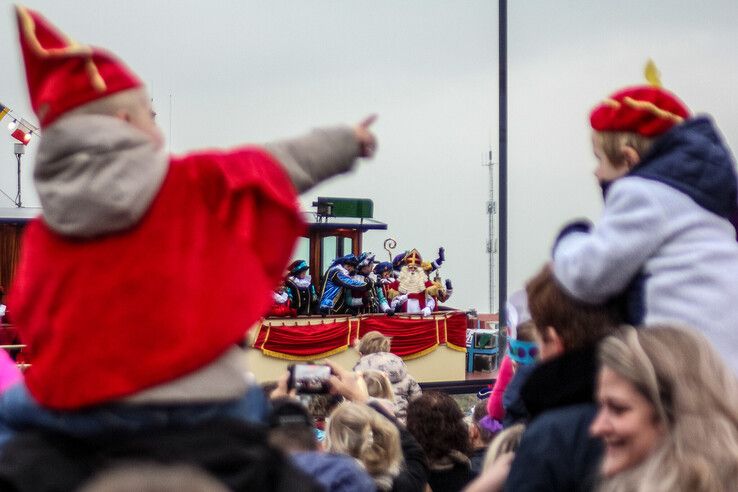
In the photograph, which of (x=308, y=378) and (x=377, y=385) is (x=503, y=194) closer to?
(x=377, y=385)

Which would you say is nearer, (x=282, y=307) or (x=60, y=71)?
(x=60, y=71)

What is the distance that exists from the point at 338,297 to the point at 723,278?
1733 cm

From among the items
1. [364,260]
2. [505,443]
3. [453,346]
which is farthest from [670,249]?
[453,346]

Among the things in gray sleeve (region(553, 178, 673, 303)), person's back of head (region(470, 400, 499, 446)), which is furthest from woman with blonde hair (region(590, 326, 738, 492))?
person's back of head (region(470, 400, 499, 446))

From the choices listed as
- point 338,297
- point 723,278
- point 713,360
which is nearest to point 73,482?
point 713,360

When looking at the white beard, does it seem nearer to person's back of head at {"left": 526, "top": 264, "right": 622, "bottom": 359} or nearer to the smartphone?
the smartphone

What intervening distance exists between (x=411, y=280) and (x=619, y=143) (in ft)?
64.1

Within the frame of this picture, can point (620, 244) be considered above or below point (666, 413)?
above

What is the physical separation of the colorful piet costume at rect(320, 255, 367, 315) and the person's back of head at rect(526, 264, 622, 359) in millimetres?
17026

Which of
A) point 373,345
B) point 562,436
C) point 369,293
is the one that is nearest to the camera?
point 562,436

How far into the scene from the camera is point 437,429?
5.10 meters

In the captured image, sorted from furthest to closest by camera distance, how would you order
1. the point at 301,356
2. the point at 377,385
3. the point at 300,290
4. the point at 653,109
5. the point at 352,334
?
1. the point at 300,290
2. the point at 352,334
3. the point at 301,356
4. the point at 377,385
5. the point at 653,109

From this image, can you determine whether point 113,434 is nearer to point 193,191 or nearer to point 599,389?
point 193,191

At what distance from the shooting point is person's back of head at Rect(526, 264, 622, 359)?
2.42m
